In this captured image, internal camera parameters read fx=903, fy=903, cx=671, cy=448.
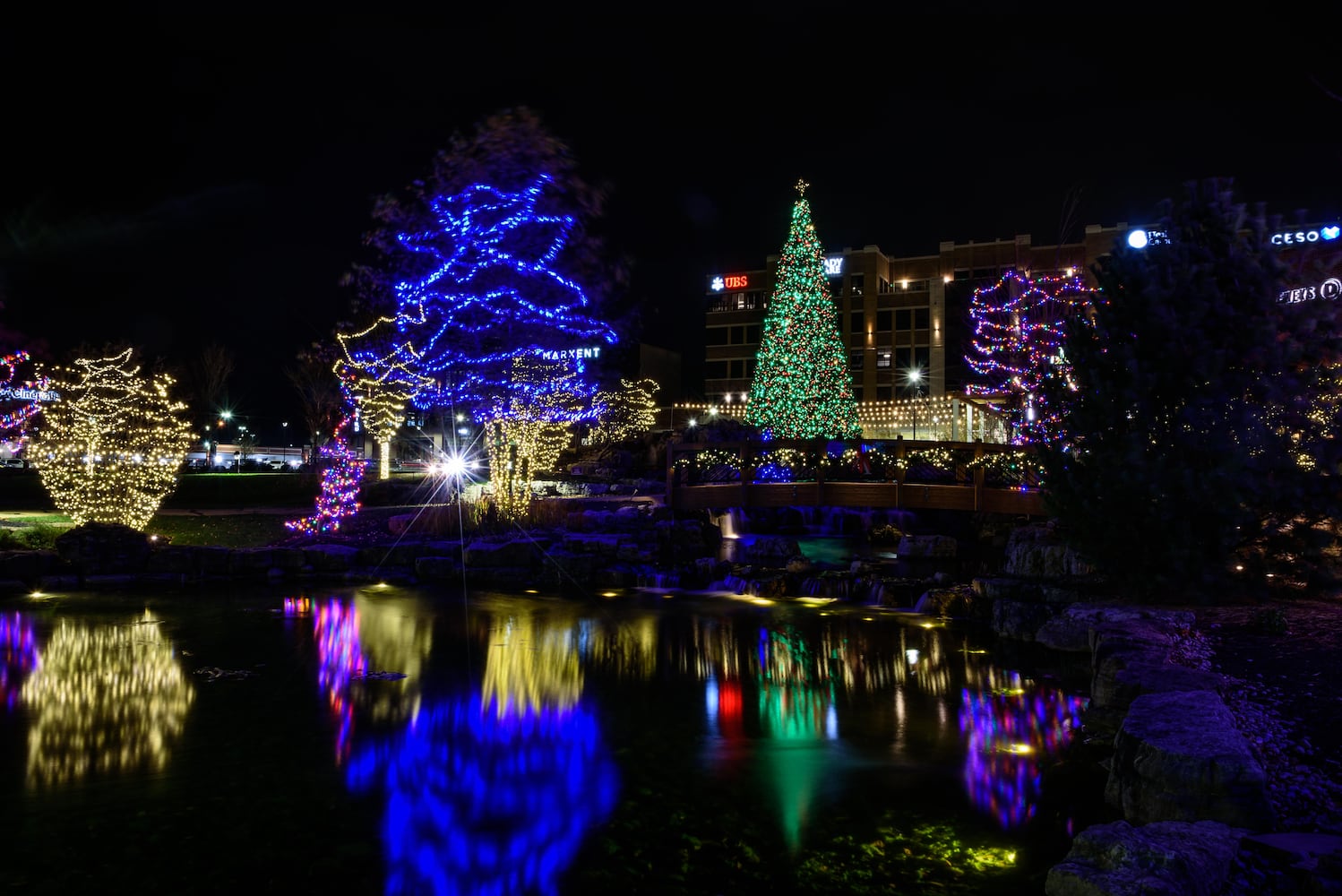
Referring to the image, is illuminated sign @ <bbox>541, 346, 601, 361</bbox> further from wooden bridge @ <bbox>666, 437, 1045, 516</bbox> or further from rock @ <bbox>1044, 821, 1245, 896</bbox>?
rock @ <bbox>1044, 821, 1245, 896</bbox>

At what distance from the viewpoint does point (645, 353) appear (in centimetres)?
6531

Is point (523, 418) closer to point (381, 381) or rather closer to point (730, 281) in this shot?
point (381, 381)

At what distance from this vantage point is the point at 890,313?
221ft

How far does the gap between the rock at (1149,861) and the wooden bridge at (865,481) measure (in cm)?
1497

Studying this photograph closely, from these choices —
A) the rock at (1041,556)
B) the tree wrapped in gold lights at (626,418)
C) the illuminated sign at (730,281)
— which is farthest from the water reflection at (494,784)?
the illuminated sign at (730,281)

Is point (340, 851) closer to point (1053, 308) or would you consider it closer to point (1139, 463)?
point (1139, 463)

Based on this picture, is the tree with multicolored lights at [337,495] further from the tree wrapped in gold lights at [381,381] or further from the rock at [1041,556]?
the rock at [1041,556]

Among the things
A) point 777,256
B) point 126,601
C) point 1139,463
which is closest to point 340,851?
point 1139,463

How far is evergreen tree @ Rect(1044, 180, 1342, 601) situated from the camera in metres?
9.84

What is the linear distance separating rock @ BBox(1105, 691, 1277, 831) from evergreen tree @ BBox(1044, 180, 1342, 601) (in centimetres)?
410

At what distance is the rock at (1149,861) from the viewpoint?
13.4 ft

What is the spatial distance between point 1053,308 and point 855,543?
1124 cm

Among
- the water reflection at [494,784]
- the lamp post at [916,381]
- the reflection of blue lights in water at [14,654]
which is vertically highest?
the lamp post at [916,381]

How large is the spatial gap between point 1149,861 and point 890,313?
6570cm
